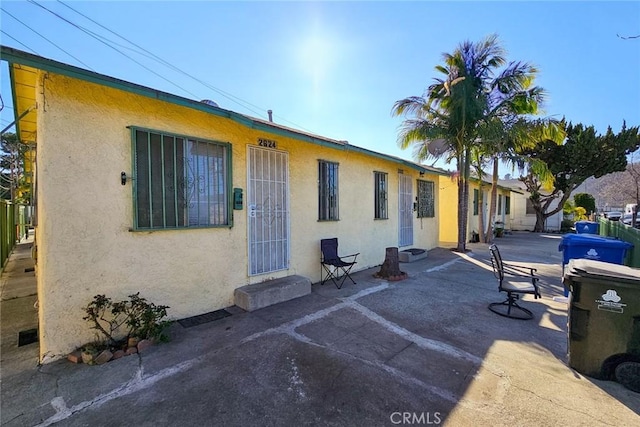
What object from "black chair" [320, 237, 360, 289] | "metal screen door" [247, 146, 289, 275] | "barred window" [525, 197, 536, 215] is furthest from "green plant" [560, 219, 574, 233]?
"metal screen door" [247, 146, 289, 275]

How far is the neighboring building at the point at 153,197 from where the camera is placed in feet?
10.7

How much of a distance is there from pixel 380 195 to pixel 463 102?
15.0 ft

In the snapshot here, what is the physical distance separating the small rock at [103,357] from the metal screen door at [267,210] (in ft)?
7.78

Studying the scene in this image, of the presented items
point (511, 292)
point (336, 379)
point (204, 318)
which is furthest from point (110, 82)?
point (511, 292)

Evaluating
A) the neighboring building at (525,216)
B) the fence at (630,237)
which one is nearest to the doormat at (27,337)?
the fence at (630,237)

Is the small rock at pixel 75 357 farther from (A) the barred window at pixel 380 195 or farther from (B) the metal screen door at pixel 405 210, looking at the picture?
(B) the metal screen door at pixel 405 210

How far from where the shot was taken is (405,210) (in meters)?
9.89

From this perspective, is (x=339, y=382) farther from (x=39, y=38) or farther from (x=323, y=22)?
(x=39, y=38)

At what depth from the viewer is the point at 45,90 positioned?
10.4 feet

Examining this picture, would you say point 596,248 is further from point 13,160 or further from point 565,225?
point 565,225

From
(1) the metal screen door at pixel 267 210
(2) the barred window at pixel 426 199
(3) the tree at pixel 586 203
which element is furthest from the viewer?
(3) the tree at pixel 586 203

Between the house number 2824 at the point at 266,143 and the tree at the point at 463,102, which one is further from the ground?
the tree at the point at 463,102

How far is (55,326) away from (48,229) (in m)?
1.13

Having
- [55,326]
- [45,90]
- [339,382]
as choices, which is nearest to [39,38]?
[45,90]
